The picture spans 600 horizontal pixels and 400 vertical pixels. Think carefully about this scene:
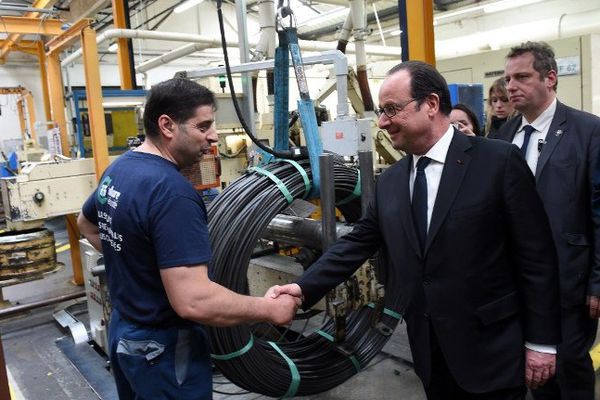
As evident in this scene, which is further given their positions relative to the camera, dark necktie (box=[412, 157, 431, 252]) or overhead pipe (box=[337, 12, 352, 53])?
overhead pipe (box=[337, 12, 352, 53])

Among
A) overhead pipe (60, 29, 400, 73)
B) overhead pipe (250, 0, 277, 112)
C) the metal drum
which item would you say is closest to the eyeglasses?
overhead pipe (250, 0, 277, 112)

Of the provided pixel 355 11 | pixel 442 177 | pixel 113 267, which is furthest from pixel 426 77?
pixel 355 11

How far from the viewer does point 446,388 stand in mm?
1453

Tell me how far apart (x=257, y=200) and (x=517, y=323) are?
1134mm

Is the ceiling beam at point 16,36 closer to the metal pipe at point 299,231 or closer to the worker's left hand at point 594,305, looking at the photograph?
the metal pipe at point 299,231

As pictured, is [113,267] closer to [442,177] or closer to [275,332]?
[442,177]

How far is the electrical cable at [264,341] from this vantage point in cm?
202

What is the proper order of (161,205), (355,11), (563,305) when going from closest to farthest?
1. (161,205)
2. (563,305)
3. (355,11)

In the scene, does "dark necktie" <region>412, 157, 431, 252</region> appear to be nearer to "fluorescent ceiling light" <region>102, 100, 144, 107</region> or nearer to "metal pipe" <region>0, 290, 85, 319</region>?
"fluorescent ceiling light" <region>102, 100, 144, 107</region>

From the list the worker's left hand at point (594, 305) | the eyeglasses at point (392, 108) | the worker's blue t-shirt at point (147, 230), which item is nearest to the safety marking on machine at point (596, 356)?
the worker's left hand at point (594, 305)

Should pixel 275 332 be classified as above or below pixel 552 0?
below

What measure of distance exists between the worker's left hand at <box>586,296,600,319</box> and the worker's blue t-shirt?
4.89ft

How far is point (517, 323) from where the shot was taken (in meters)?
1.37

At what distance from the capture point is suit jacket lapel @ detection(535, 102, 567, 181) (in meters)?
1.91
